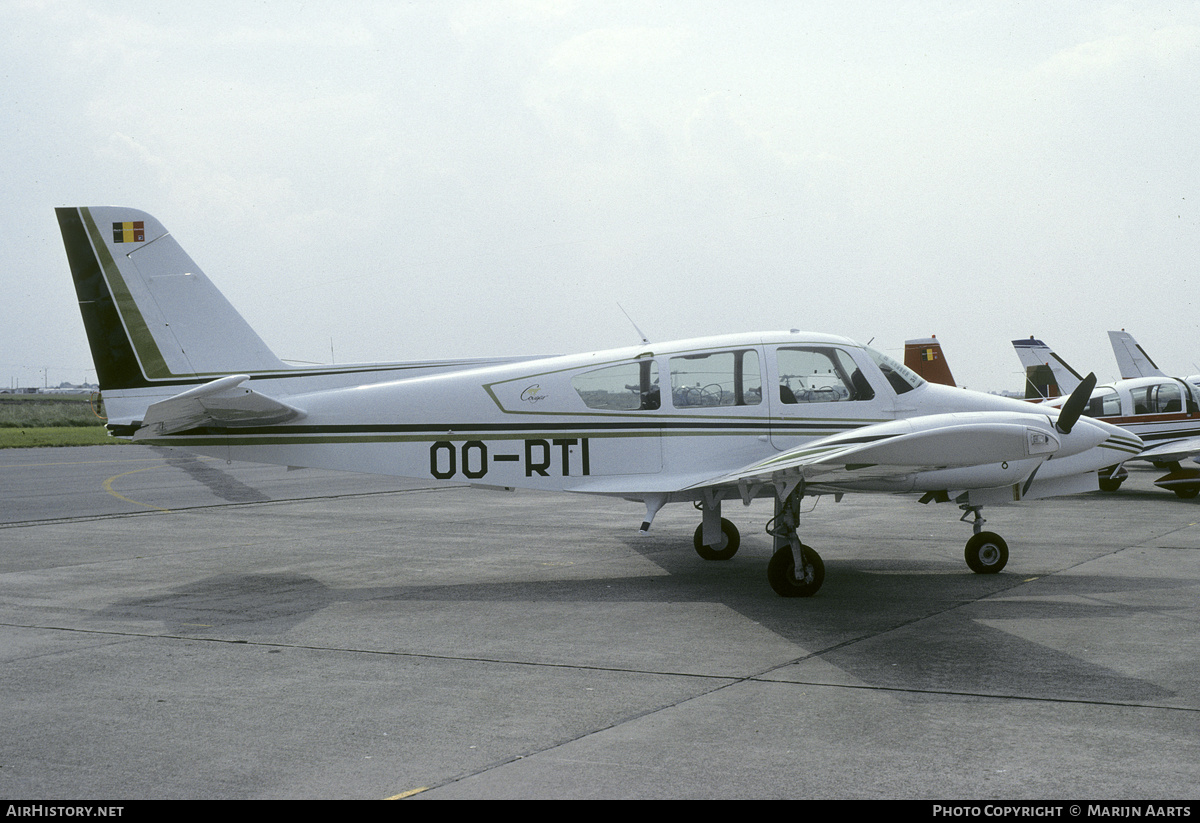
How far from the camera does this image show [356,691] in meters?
6.45

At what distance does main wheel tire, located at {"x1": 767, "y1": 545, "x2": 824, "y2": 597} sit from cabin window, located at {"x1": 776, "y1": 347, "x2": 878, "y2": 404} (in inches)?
74.2

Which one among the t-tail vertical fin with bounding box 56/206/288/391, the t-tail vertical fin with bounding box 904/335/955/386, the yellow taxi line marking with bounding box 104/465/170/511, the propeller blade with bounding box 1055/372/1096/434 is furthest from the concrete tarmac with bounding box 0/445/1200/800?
the t-tail vertical fin with bounding box 904/335/955/386

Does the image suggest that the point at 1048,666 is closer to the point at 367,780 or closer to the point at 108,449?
the point at 367,780

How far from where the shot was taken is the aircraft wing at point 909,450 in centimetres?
820

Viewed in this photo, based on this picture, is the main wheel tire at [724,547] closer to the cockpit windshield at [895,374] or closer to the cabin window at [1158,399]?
the cockpit windshield at [895,374]

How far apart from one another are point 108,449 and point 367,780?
3944cm

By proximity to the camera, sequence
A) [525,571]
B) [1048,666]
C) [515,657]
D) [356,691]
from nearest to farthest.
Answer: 1. [356,691]
2. [1048,666]
3. [515,657]
4. [525,571]

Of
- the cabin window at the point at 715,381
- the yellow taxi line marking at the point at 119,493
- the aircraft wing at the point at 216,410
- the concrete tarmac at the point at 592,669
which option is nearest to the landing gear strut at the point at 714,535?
the concrete tarmac at the point at 592,669

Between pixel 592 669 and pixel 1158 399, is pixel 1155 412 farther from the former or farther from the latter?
pixel 592 669

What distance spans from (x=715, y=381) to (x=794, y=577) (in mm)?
2218

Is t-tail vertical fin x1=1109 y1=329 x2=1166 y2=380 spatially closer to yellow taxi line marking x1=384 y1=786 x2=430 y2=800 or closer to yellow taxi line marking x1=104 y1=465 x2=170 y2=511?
yellow taxi line marking x1=104 y1=465 x2=170 y2=511

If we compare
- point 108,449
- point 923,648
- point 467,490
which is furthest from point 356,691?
point 108,449

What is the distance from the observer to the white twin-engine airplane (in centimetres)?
1045

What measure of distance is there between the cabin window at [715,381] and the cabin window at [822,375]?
0.32 m
